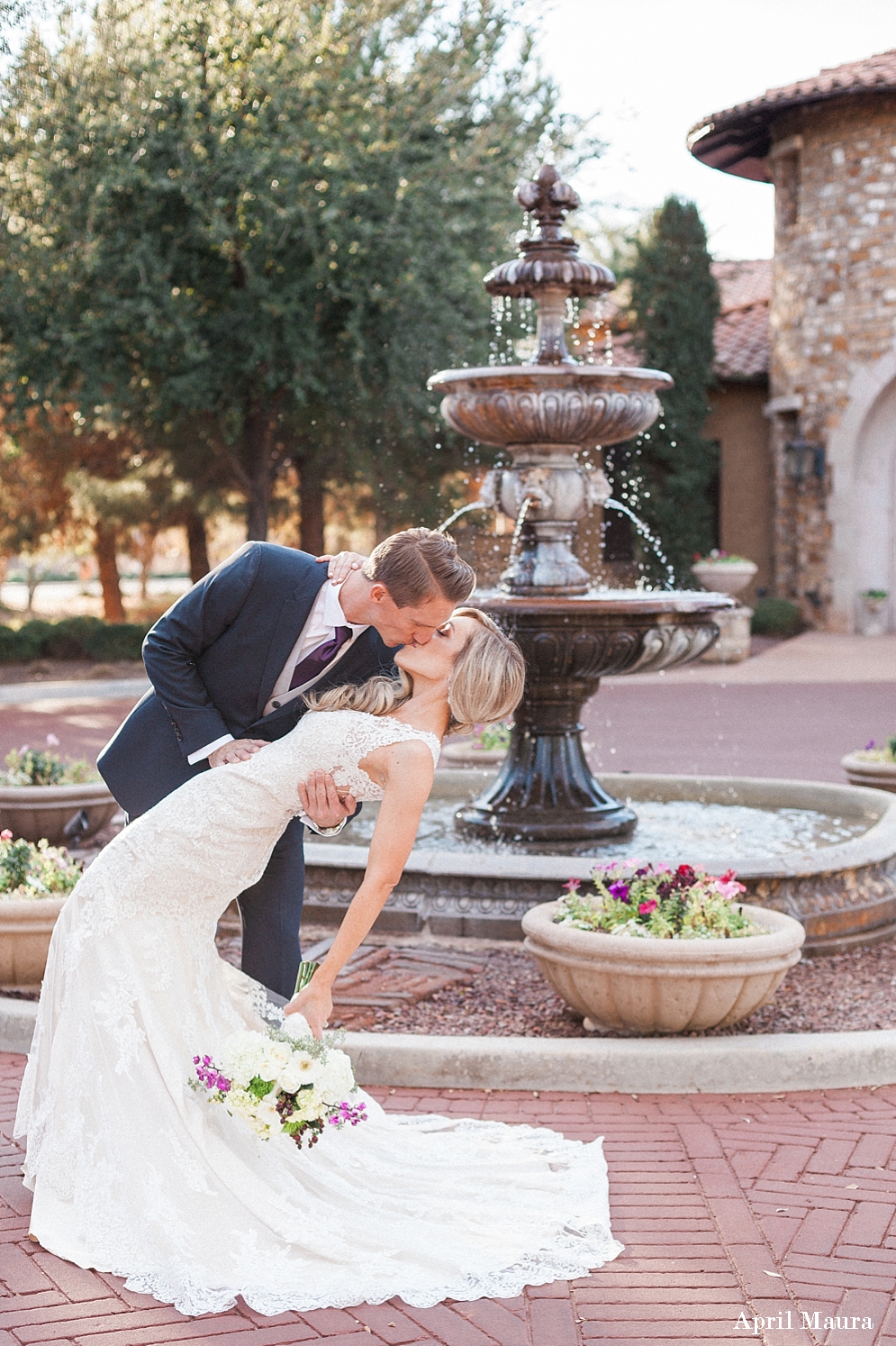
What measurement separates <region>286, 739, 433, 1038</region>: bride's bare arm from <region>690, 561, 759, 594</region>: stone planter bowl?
1753 cm

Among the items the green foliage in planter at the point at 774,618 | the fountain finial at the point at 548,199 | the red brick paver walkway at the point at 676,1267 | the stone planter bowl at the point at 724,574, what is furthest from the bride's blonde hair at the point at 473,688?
the green foliage in planter at the point at 774,618

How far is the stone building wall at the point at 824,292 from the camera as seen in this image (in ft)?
65.9

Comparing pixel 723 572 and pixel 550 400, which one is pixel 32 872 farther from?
pixel 723 572

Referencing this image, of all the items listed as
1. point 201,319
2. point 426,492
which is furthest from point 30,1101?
point 426,492

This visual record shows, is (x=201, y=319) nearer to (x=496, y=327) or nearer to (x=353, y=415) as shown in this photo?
(x=353, y=415)

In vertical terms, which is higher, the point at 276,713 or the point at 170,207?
the point at 170,207

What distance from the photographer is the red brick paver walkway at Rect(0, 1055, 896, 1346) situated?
9.12 ft

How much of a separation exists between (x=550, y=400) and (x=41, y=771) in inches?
129

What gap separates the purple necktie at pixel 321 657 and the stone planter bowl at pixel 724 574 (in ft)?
55.5

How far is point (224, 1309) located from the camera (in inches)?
113

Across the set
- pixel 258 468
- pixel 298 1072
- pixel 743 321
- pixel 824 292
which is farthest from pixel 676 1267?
pixel 743 321

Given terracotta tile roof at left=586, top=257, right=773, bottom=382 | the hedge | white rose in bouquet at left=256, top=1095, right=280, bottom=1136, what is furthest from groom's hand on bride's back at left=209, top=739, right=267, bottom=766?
terracotta tile roof at left=586, top=257, right=773, bottom=382

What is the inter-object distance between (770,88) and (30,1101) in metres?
19.9

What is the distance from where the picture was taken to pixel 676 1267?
3074mm
